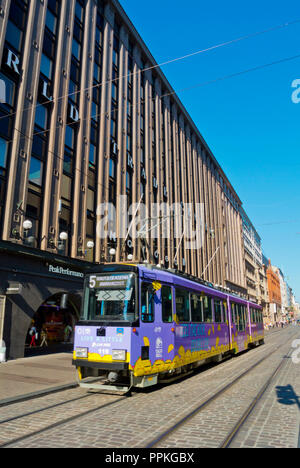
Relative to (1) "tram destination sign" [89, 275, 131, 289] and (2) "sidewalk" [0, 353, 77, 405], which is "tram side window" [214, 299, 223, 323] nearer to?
(2) "sidewalk" [0, 353, 77, 405]

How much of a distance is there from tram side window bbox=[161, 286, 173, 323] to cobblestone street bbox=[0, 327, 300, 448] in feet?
6.70

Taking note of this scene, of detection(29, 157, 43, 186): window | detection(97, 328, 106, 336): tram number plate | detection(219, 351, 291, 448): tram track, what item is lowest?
detection(219, 351, 291, 448): tram track

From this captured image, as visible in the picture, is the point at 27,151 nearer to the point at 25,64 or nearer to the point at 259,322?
the point at 25,64

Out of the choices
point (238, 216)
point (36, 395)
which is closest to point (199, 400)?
point (36, 395)

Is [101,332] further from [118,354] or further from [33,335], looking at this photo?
[33,335]

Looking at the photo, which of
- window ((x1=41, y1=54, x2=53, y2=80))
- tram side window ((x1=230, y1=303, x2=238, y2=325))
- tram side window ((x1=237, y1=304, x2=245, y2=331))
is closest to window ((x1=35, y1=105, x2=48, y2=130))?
window ((x1=41, y1=54, x2=53, y2=80))

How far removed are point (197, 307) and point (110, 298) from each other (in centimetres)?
451

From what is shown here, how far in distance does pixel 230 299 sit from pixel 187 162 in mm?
28132

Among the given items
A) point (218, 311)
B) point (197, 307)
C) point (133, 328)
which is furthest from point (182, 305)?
point (218, 311)

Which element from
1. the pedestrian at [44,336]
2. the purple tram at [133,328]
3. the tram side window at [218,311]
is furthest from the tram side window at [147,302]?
the pedestrian at [44,336]

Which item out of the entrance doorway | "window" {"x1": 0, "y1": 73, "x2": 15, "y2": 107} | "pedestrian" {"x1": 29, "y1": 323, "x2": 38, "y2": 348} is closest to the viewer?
"window" {"x1": 0, "y1": 73, "x2": 15, "y2": 107}

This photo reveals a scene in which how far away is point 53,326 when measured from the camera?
78.6 feet

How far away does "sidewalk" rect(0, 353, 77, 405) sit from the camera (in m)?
9.17

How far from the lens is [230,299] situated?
57.0 feet
